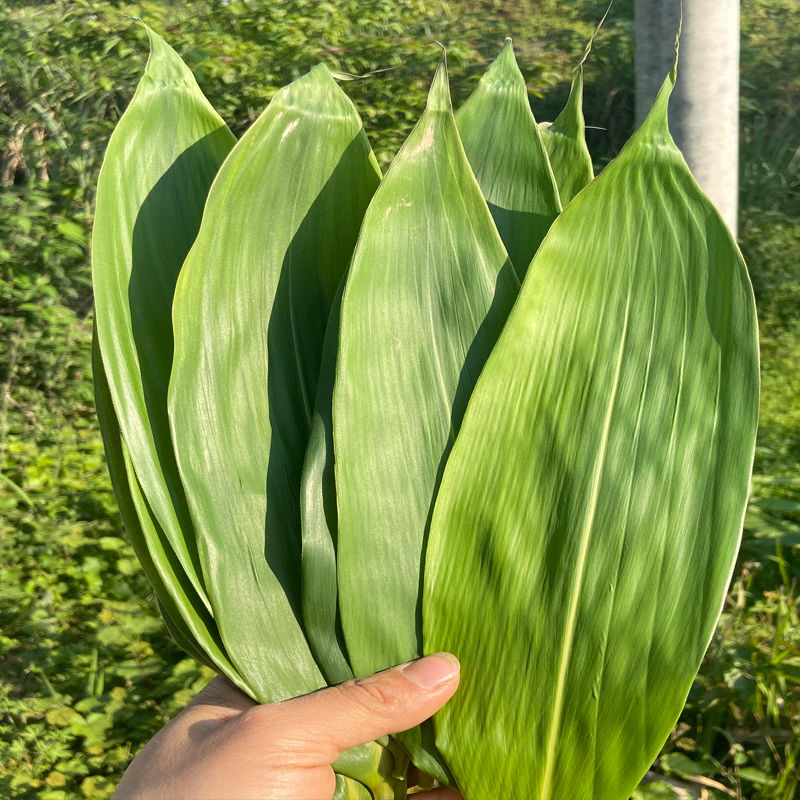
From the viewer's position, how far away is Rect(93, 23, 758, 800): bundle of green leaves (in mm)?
530

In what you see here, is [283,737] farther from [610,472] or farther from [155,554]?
[610,472]

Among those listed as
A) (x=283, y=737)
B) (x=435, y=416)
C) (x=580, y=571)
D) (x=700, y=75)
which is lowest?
(x=283, y=737)

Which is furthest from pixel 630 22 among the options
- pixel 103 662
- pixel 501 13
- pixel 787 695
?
pixel 103 662

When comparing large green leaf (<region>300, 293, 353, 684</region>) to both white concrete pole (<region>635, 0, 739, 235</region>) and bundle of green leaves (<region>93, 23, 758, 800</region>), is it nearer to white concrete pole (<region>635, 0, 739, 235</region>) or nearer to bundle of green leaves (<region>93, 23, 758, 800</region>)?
bundle of green leaves (<region>93, 23, 758, 800</region>)

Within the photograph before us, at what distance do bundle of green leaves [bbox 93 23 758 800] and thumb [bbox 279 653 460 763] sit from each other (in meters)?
0.02

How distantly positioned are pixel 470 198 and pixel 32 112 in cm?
310

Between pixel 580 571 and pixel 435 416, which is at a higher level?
pixel 435 416

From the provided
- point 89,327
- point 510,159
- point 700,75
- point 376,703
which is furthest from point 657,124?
point 89,327

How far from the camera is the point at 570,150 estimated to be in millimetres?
689

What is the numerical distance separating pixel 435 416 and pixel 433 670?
19cm

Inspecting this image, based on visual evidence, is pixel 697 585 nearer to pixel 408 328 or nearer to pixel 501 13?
pixel 408 328

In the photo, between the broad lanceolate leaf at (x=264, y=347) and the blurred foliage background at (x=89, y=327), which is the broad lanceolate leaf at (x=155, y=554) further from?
the blurred foliage background at (x=89, y=327)

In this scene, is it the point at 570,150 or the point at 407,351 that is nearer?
the point at 407,351

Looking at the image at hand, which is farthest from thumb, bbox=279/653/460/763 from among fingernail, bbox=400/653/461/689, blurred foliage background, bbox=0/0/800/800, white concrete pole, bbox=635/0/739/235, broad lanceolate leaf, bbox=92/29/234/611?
white concrete pole, bbox=635/0/739/235
